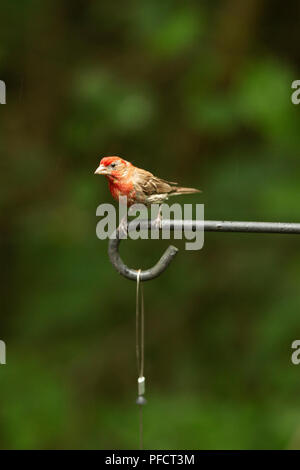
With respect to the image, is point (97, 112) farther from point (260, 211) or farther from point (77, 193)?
point (260, 211)

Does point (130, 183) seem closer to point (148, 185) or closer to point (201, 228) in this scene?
point (148, 185)

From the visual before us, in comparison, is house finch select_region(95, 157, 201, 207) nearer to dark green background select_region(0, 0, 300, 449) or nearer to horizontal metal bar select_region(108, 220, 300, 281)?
horizontal metal bar select_region(108, 220, 300, 281)

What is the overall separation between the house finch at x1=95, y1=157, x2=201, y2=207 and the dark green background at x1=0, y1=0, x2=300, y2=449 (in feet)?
5.67

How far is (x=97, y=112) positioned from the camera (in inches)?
195

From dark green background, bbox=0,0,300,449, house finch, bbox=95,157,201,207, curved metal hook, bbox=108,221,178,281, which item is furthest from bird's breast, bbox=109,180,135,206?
dark green background, bbox=0,0,300,449

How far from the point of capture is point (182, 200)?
501 centimetres

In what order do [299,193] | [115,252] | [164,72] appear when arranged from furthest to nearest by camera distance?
[164,72] → [299,193] → [115,252]

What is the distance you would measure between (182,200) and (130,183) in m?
1.89

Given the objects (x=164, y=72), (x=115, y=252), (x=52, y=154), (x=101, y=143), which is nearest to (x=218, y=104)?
(x=164, y=72)

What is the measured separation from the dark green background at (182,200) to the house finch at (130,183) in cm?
173

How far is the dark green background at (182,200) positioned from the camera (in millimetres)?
4973

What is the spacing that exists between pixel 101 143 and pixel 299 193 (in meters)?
1.22

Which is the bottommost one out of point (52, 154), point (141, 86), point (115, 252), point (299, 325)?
point (299, 325)

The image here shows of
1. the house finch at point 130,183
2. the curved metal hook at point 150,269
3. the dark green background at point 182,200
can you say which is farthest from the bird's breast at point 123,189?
the dark green background at point 182,200
